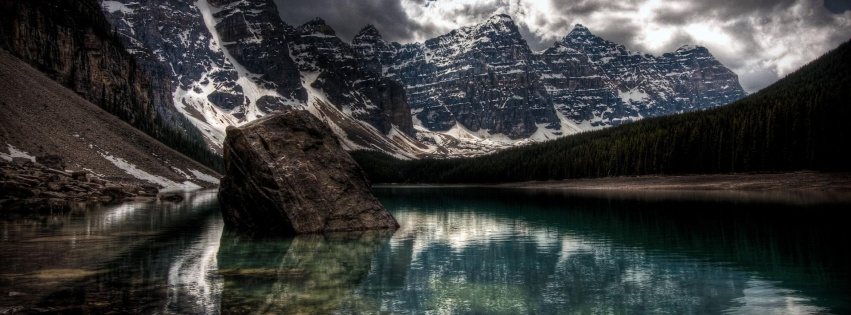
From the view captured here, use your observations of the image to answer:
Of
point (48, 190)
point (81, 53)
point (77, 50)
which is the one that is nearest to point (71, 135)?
point (48, 190)

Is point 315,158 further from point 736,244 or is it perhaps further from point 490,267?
point 736,244

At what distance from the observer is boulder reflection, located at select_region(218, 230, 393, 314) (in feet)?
47.0

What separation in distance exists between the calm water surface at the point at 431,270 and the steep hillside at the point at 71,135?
55790mm

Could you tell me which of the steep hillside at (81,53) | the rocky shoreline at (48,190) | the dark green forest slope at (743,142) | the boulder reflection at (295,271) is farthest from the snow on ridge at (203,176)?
the boulder reflection at (295,271)

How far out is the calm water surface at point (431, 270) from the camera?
14.4m

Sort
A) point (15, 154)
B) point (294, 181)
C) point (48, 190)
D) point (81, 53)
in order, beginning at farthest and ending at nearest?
point (81, 53) < point (15, 154) < point (48, 190) < point (294, 181)

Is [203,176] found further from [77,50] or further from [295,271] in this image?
[295,271]

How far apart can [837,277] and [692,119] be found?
411ft

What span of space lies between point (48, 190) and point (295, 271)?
4713 cm

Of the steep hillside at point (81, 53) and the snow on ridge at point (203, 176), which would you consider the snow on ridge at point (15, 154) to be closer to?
the snow on ridge at point (203, 176)

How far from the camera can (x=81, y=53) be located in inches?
5915

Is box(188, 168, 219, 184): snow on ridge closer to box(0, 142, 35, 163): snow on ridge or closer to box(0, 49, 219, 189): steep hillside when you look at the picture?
box(0, 49, 219, 189): steep hillside

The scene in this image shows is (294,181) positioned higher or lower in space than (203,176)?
lower

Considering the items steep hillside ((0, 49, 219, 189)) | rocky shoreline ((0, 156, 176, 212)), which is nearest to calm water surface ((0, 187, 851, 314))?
rocky shoreline ((0, 156, 176, 212))
